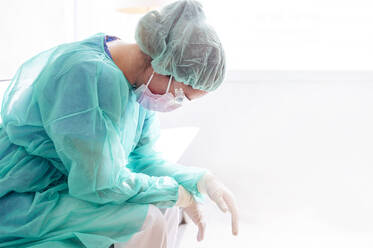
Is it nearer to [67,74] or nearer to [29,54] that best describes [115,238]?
[67,74]

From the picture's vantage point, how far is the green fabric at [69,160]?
2.72 feet

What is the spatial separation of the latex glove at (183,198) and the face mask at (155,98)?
0.22 meters

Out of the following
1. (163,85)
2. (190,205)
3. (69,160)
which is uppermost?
(163,85)

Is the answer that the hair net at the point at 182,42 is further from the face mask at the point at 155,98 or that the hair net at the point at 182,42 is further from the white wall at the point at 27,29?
the white wall at the point at 27,29

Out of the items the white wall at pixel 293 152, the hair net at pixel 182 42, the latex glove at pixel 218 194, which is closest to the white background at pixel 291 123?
the white wall at pixel 293 152

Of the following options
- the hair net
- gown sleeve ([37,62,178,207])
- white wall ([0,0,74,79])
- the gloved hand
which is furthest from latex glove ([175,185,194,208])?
white wall ([0,0,74,79])

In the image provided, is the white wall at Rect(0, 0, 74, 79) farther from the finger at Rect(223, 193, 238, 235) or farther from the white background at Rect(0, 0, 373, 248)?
the finger at Rect(223, 193, 238, 235)

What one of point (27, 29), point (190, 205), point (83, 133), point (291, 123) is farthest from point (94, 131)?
point (291, 123)

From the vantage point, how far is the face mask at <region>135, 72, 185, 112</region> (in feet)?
3.21

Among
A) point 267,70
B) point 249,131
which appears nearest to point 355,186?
point 249,131

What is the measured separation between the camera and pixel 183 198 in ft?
3.22

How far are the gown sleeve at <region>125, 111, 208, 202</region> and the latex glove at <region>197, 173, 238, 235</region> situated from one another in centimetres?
5

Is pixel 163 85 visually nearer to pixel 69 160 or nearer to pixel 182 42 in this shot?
pixel 182 42

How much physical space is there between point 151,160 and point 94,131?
0.36 meters
